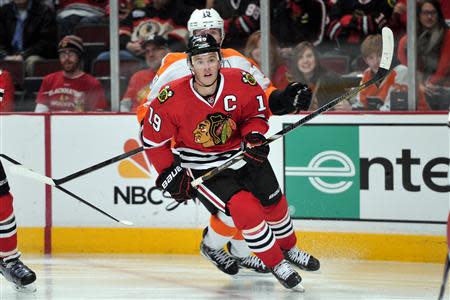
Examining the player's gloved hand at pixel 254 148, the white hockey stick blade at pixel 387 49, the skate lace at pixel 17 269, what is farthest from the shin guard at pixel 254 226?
the skate lace at pixel 17 269

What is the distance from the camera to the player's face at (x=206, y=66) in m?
4.75

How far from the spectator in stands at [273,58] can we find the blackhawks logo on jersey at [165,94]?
1481 mm

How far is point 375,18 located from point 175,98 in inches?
62.3

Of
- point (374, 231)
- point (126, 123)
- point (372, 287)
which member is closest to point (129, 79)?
point (126, 123)

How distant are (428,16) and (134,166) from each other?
1845mm

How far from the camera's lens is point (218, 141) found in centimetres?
495

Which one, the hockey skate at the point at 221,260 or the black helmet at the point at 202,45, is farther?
the hockey skate at the point at 221,260

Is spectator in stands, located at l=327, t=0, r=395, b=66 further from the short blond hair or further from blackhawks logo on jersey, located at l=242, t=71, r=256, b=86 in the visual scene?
blackhawks logo on jersey, located at l=242, t=71, r=256, b=86

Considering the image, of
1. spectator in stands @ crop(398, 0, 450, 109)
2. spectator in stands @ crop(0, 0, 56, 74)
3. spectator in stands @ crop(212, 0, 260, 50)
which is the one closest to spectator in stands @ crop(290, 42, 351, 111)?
spectator in stands @ crop(212, 0, 260, 50)

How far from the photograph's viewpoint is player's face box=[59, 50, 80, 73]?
664cm

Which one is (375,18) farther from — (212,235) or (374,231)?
(212,235)

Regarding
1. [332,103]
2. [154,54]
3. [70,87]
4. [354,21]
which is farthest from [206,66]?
[70,87]

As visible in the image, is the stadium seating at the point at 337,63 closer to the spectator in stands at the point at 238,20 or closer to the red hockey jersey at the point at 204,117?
the spectator in stands at the point at 238,20

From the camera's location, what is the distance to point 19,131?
6562 mm
